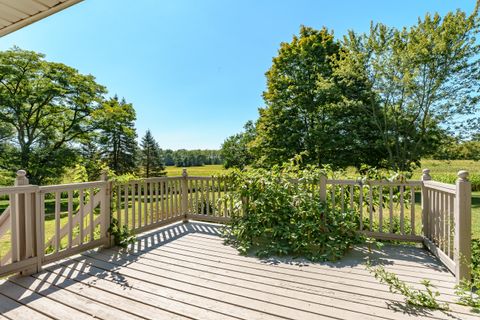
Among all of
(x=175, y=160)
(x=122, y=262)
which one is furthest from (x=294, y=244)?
(x=175, y=160)

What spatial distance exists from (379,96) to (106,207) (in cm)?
1068

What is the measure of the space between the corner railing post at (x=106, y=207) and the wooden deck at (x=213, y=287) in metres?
0.22

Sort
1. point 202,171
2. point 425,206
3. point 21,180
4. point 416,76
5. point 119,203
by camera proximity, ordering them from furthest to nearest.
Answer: point 202,171
point 416,76
point 119,203
point 425,206
point 21,180

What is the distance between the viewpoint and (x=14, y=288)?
2.16 m

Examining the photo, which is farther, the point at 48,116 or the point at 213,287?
the point at 48,116

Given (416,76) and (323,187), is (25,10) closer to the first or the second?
(323,187)

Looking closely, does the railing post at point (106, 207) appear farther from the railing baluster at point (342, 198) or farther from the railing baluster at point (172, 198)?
the railing baluster at point (342, 198)

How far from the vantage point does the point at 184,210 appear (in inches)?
183

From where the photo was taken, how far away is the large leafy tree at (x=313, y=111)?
33.9 ft

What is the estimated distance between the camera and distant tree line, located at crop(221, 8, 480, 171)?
8930 mm

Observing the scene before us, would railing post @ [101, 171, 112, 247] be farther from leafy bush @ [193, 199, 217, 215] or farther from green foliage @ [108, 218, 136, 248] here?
leafy bush @ [193, 199, 217, 215]

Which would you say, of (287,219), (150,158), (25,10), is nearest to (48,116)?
(150,158)

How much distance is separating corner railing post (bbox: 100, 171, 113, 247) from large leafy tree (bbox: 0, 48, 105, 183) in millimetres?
11281

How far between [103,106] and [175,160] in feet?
74.0
